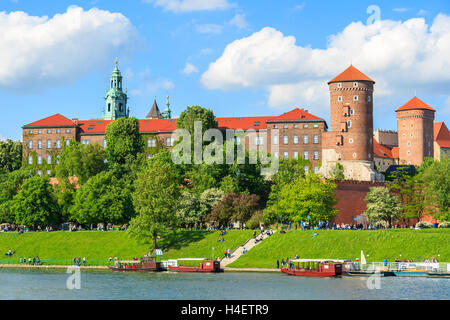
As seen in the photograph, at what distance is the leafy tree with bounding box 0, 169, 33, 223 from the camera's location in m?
99.0

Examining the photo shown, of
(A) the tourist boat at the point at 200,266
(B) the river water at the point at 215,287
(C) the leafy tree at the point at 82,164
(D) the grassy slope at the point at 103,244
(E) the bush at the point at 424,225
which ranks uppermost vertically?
(C) the leafy tree at the point at 82,164

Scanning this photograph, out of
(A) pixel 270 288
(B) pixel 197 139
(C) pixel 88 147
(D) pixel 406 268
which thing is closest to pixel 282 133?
(B) pixel 197 139

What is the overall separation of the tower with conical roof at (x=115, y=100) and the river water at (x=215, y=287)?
93612mm

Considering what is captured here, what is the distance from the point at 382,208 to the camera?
9531cm

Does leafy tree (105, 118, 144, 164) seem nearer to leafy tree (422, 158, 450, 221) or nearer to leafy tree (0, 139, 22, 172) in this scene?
leafy tree (0, 139, 22, 172)

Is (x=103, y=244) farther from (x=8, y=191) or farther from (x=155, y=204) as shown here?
(x=8, y=191)

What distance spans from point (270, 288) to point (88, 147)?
2420 inches

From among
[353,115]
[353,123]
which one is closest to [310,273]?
[353,123]

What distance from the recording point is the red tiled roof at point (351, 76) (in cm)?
11431

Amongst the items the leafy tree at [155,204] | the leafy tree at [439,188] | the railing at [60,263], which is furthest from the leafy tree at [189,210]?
the leafy tree at [439,188]

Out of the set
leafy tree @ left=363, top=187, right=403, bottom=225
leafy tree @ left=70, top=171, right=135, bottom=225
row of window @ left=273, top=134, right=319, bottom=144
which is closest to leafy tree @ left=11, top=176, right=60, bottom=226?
leafy tree @ left=70, top=171, right=135, bottom=225

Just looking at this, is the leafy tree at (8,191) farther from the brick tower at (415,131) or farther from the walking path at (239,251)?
the brick tower at (415,131)
